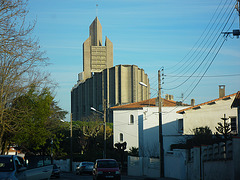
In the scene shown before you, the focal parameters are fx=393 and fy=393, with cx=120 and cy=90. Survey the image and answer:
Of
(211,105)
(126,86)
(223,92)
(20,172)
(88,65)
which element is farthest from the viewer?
(88,65)

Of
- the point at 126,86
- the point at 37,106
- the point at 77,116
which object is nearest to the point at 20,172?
the point at 37,106

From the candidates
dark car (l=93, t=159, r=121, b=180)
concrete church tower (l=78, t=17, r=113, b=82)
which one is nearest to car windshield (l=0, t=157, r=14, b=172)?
dark car (l=93, t=159, r=121, b=180)

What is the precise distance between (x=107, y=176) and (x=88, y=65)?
530 ft

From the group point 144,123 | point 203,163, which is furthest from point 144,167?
point 144,123

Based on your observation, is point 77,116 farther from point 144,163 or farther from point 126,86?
point 144,163

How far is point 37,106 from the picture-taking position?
1359 inches

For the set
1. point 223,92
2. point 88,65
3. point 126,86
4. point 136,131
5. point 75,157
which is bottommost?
point 75,157

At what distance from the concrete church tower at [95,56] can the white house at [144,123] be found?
375ft

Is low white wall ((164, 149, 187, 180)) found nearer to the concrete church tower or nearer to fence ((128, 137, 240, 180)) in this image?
fence ((128, 137, 240, 180))

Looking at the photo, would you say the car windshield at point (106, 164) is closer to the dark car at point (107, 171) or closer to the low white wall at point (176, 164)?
the dark car at point (107, 171)

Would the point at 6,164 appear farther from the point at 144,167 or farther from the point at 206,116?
the point at 206,116

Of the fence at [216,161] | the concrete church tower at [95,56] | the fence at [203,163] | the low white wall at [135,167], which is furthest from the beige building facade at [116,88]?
the fence at [216,161]

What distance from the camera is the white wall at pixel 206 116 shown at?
44000 mm

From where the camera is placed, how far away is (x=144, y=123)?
208 feet
